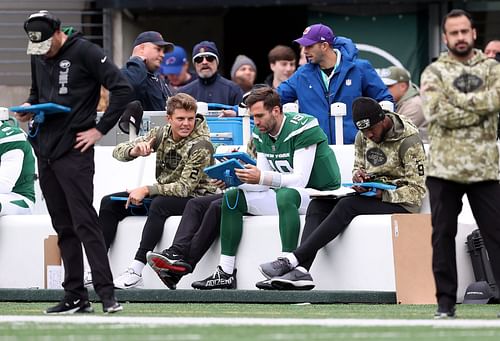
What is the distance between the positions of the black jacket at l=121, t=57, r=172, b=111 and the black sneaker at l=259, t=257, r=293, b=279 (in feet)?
8.63

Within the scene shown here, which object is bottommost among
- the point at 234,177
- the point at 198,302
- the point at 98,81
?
the point at 198,302

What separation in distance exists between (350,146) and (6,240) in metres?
3.04

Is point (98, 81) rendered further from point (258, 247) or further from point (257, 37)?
point (257, 37)

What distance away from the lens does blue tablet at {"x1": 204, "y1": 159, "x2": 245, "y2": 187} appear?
10992 mm

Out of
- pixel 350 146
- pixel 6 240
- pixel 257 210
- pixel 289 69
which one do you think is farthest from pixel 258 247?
pixel 289 69

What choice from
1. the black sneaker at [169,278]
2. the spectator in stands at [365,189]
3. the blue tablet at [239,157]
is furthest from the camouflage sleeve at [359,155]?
the black sneaker at [169,278]

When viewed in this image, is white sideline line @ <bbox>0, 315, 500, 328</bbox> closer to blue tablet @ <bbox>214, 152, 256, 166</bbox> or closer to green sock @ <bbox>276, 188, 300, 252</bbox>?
green sock @ <bbox>276, 188, 300, 252</bbox>

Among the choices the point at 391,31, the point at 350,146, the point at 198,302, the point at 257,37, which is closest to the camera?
the point at 198,302

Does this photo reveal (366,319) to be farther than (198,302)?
No

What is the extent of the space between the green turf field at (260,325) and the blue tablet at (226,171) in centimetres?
120

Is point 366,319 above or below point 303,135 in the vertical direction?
below

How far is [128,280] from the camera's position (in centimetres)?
1154

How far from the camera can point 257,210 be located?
11.5 metres

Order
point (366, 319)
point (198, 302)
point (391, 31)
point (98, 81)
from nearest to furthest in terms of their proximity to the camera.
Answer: point (366, 319), point (98, 81), point (198, 302), point (391, 31)
